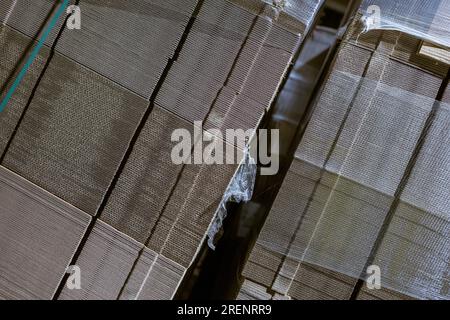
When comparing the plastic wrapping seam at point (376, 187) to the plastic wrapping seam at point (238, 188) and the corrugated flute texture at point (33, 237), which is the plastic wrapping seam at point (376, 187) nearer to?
the plastic wrapping seam at point (238, 188)

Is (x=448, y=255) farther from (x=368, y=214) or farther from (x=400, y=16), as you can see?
(x=400, y=16)

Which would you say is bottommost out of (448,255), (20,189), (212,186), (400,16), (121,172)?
(20,189)

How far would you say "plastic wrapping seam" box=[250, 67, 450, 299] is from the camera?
3473 millimetres

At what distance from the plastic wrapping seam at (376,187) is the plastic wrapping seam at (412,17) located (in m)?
0.28

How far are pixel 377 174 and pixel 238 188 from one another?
1175 mm

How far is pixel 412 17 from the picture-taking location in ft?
11.3

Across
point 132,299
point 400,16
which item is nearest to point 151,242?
point 132,299

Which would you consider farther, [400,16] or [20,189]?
[20,189]

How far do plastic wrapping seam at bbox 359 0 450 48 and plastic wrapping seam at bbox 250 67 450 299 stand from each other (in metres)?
0.28

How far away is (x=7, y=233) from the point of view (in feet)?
12.2

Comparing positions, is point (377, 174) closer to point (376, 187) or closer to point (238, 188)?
point (376, 187)

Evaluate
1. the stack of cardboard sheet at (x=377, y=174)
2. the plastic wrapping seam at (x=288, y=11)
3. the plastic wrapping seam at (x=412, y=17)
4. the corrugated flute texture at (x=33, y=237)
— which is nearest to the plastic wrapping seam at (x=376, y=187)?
the stack of cardboard sheet at (x=377, y=174)

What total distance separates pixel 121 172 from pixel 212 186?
2.61ft

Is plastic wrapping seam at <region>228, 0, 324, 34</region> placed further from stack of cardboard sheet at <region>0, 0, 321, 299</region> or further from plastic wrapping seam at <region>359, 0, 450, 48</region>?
plastic wrapping seam at <region>359, 0, 450, 48</region>
